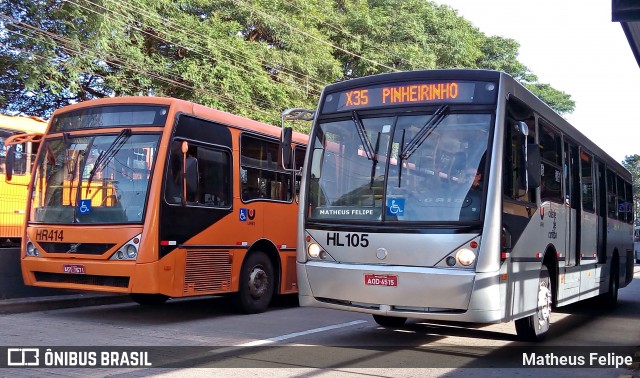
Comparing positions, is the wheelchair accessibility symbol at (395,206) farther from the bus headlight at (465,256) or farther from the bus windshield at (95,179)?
the bus windshield at (95,179)

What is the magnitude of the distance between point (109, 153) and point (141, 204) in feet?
3.14

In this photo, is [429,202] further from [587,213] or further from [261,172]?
[587,213]

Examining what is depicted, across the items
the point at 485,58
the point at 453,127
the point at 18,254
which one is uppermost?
the point at 485,58

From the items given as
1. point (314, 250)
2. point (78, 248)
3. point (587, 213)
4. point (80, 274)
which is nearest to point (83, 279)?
point (80, 274)

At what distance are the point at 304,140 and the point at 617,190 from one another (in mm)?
6857

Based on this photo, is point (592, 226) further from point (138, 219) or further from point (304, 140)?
point (138, 219)

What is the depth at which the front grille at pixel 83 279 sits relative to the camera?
30.6 feet

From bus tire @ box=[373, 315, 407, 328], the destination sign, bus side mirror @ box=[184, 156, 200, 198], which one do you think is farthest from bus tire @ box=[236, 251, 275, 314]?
the destination sign

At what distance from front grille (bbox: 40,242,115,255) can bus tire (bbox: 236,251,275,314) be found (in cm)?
237

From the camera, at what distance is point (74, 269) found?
9.54 meters

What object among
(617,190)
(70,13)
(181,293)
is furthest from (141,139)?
(70,13)

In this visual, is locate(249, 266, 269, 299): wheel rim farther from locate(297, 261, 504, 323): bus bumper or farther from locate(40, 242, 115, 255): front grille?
locate(297, 261, 504, 323): bus bumper

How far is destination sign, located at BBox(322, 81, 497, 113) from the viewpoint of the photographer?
767cm

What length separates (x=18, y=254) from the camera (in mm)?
11195
